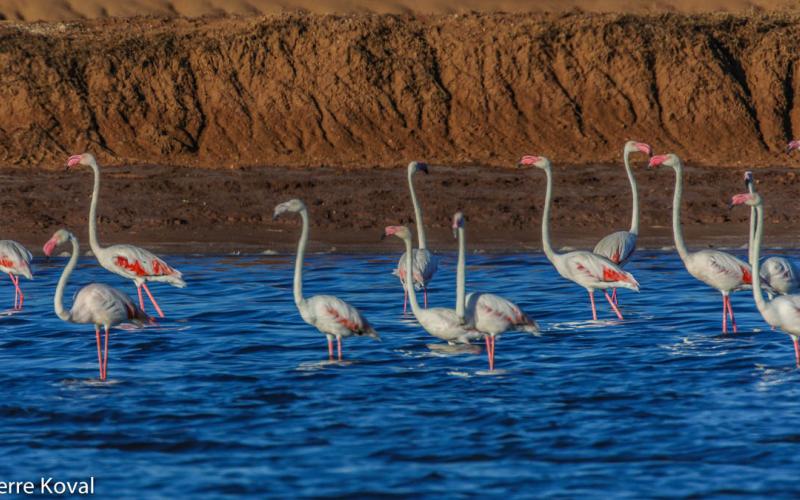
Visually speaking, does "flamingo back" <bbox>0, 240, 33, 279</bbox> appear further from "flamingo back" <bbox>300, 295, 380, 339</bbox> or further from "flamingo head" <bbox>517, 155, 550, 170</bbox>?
"flamingo head" <bbox>517, 155, 550, 170</bbox>

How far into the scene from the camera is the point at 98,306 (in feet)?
38.8

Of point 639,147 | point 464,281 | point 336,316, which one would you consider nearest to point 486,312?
point 464,281

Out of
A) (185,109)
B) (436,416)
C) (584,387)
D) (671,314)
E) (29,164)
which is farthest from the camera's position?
(185,109)

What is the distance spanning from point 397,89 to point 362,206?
21.4 ft

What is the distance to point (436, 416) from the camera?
10.4 meters

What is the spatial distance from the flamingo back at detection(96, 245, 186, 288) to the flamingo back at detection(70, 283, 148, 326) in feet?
8.34

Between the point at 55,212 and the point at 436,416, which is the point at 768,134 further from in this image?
the point at 436,416

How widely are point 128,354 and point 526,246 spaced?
7.91 metres

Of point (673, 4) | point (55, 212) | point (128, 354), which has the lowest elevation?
point (128, 354)

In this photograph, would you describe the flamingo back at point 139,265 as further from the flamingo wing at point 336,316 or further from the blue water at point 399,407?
the flamingo wing at point 336,316

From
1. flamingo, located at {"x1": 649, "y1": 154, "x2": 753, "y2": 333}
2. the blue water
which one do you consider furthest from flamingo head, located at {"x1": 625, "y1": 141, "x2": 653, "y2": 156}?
the blue water

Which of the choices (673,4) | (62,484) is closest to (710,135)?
(673,4)

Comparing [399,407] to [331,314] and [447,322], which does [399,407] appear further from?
[331,314]

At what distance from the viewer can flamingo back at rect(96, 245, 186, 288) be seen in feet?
48.0
